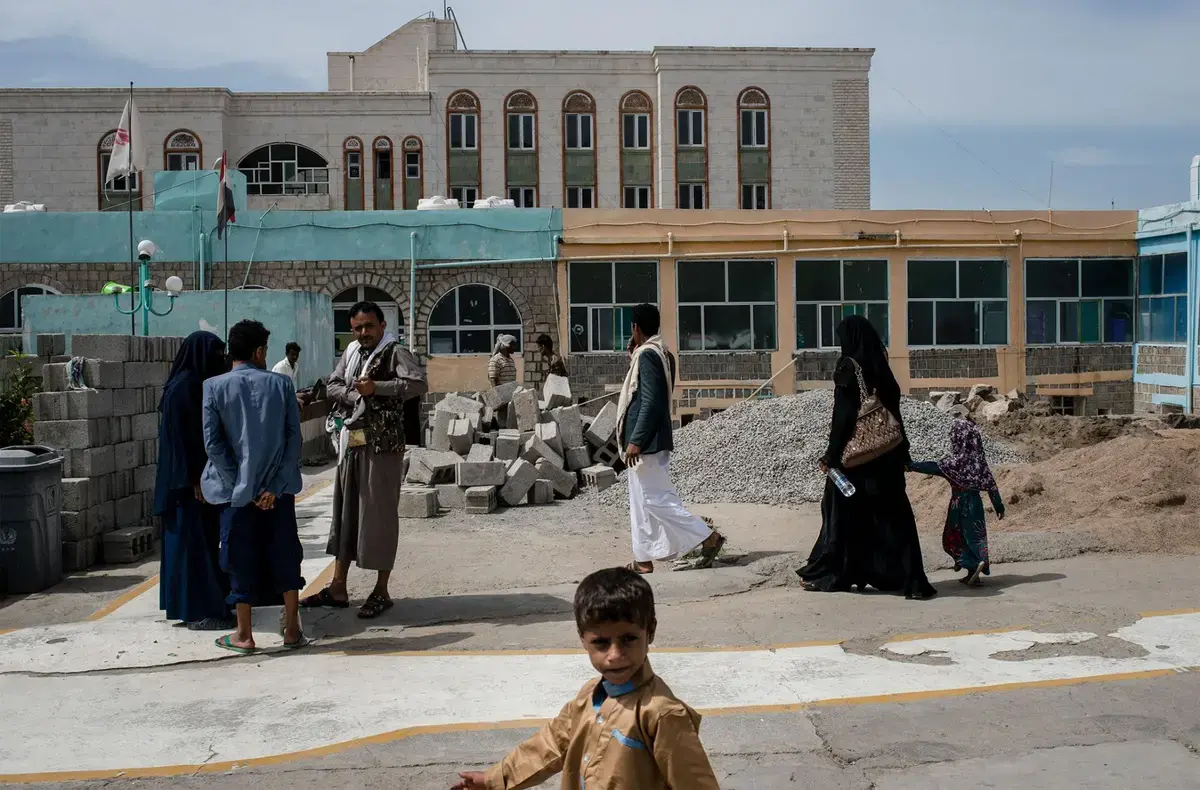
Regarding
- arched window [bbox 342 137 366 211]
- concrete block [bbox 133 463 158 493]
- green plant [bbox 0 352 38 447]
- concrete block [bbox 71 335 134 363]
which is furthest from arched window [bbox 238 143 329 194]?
concrete block [bbox 71 335 134 363]

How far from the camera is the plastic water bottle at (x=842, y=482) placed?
665 cm

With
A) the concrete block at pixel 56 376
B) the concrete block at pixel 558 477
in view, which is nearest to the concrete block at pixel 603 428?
the concrete block at pixel 558 477

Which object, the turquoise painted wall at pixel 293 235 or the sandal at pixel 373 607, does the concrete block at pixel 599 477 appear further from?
the turquoise painted wall at pixel 293 235

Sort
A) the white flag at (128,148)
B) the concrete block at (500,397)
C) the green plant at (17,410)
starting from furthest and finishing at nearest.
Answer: the white flag at (128,148), the concrete block at (500,397), the green plant at (17,410)

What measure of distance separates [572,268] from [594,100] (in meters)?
19.8

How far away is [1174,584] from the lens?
691cm

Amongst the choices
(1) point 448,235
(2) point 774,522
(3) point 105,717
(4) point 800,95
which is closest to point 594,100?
(4) point 800,95

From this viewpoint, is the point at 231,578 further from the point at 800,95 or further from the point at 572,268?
the point at 800,95

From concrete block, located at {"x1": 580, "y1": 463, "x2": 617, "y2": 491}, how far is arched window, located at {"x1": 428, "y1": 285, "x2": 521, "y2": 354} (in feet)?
38.3

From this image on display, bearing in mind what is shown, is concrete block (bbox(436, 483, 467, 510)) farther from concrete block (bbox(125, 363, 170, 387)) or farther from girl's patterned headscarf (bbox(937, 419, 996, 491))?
girl's patterned headscarf (bbox(937, 419, 996, 491))

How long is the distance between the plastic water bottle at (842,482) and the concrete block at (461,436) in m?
6.83

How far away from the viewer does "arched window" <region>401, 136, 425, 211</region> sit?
42.5 meters

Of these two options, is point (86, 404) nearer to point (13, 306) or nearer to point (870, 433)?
point (870, 433)

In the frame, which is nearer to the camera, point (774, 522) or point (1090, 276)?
point (774, 522)
